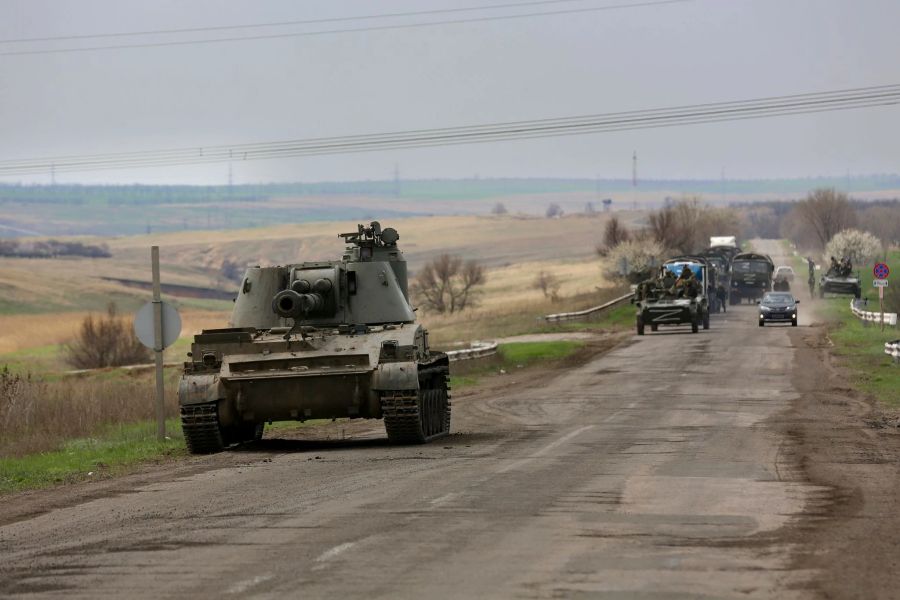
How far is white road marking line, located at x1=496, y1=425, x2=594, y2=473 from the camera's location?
671 inches

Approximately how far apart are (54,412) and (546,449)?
482 inches

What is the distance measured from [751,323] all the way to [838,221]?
11646cm

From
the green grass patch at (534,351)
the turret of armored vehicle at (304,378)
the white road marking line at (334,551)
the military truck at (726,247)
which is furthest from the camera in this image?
the military truck at (726,247)

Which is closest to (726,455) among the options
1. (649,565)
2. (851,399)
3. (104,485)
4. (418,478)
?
(418,478)

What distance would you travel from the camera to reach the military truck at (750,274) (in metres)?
86.8

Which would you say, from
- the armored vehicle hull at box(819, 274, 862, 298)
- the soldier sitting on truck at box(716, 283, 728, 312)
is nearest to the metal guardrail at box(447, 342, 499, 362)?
the soldier sitting on truck at box(716, 283, 728, 312)

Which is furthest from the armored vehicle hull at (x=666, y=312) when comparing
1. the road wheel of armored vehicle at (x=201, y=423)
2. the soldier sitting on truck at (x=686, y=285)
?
the road wheel of armored vehicle at (x=201, y=423)

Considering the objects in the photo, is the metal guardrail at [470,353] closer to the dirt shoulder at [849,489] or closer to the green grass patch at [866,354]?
the green grass patch at [866,354]

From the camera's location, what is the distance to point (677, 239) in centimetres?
12169

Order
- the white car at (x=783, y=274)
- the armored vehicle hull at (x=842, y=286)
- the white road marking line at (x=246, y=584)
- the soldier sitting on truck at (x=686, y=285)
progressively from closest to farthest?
the white road marking line at (x=246, y=584), the soldier sitting on truck at (x=686, y=285), the armored vehicle hull at (x=842, y=286), the white car at (x=783, y=274)

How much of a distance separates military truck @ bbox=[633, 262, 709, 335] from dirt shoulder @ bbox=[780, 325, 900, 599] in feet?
81.7

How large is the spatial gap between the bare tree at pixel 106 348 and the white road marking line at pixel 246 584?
59577 millimetres

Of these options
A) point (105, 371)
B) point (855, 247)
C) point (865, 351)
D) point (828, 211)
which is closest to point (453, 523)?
point (865, 351)

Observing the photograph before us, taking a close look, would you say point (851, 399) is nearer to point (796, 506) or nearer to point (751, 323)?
point (796, 506)
